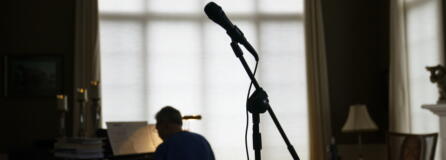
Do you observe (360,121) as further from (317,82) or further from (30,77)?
(30,77)

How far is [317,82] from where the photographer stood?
7938mm

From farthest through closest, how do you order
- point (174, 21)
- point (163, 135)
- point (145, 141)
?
point (174, 21) < point (145, 141) < point (163, 135)

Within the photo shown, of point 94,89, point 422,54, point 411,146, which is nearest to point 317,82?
point 422,54

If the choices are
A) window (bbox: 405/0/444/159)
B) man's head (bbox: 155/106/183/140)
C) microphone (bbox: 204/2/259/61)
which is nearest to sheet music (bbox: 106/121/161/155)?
man's head (bbox: 155/106/183/140)

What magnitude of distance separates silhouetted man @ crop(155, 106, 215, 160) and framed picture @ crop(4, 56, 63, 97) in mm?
4145

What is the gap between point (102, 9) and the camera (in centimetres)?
780

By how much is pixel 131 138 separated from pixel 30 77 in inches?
145

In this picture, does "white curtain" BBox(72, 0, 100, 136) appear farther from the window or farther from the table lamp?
the window

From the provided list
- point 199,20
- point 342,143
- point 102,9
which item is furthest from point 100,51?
point 342,143

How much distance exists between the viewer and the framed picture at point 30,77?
754cm

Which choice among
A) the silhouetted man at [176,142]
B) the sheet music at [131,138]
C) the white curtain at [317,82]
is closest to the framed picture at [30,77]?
the white curtain at [317,82]

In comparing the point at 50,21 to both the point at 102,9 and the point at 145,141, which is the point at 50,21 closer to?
the point at 102,9

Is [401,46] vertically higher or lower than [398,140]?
higher

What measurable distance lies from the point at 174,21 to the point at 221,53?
0.67 metres
